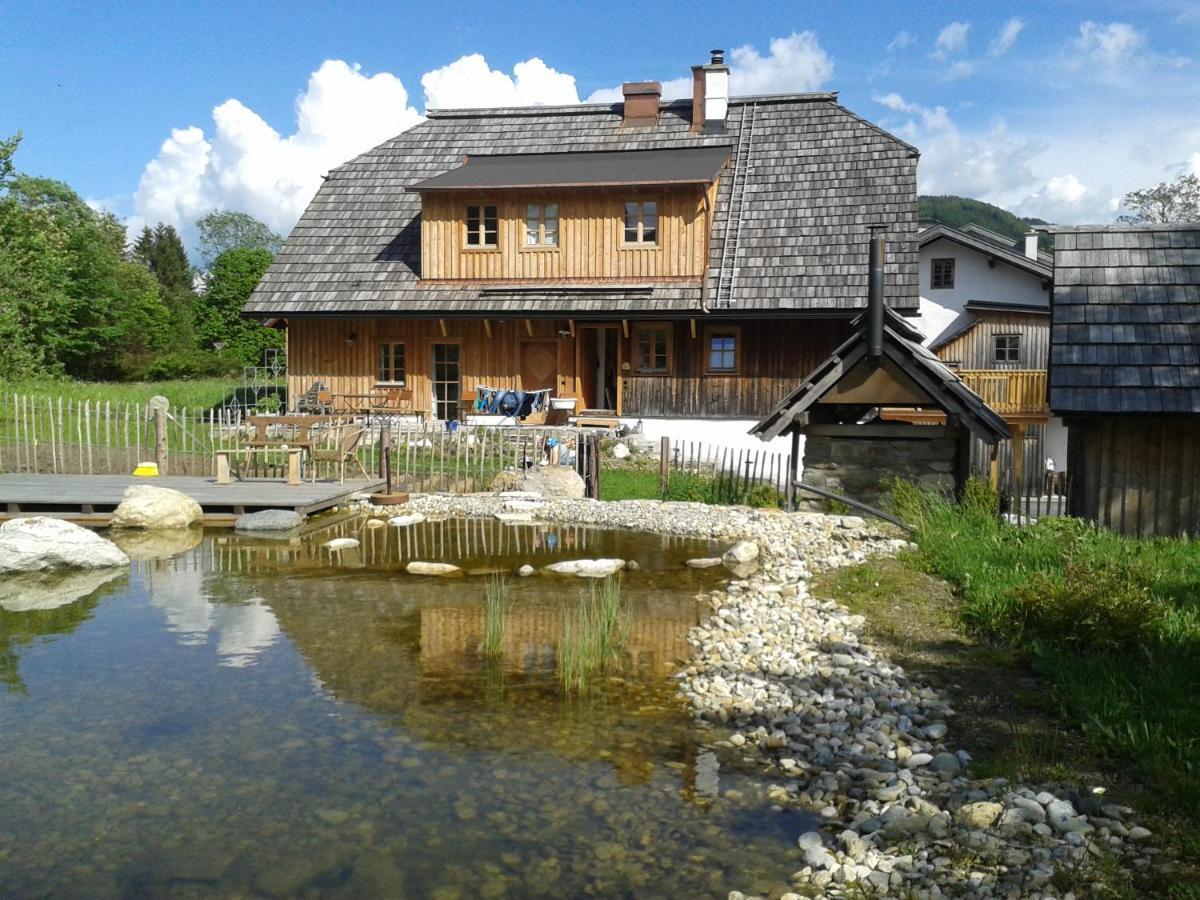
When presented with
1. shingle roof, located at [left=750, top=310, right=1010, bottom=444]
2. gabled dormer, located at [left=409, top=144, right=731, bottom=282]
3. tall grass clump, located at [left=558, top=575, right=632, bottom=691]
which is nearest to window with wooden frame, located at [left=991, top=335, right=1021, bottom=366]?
gabled dormer, located at [left=409, top=144, right=731, bottom=282]

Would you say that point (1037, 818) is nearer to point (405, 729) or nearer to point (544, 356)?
point (405, 729)

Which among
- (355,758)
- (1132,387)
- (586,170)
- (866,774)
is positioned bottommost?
(355,758)

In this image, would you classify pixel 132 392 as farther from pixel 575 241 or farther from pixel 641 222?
pixel 641 222

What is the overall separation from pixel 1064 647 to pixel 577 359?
1820 cm

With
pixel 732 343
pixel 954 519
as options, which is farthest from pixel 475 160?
pixel 954 519

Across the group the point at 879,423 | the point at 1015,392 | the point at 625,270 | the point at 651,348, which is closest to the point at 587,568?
the point at 879,423

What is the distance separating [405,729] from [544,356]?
61.1ft

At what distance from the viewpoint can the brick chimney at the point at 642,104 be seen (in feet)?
93.4

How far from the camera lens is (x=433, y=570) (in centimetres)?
1299

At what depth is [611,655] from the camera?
30.4 feet

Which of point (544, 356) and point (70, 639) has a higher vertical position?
point (544, 356)

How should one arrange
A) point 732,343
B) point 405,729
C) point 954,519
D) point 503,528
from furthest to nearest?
1. point 732,343
2. point 503,528
3. point 954,519
4. point 405,729

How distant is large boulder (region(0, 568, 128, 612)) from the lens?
37.6 feet

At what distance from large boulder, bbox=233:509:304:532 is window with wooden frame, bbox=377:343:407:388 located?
10.6 meters
